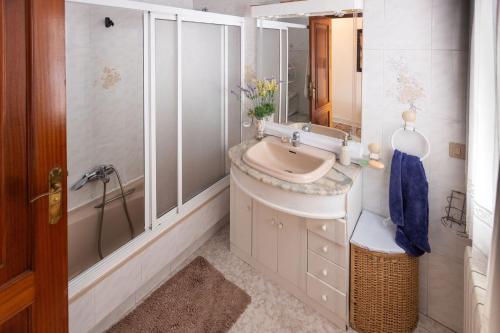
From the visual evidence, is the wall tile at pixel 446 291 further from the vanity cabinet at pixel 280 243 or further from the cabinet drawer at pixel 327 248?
the vanity cabinet at pixel 280 243

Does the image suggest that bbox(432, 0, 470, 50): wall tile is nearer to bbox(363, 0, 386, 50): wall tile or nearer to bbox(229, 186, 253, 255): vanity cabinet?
bbox(363, 0, 386, 50): wall tile

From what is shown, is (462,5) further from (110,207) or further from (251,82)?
(110,207)

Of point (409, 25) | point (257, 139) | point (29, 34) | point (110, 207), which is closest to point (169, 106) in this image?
point (257, 139)

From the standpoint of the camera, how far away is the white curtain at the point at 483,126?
1251 mm

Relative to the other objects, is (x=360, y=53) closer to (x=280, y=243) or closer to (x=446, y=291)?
(x=280, y=243)

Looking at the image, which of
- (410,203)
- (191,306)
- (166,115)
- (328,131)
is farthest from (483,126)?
(191,306)

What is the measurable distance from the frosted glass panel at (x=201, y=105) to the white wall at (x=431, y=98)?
1123mm

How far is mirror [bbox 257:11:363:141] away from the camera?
2.16m

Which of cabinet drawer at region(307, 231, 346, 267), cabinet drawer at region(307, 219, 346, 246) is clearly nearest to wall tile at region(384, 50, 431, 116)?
cabinet drawer at region(307, 219, 346, 246)

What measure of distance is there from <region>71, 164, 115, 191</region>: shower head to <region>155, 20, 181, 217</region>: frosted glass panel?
2.11 feet

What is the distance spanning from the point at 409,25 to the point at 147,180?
72.2 inches

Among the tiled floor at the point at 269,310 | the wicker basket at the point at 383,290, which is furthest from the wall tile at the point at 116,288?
the wicker basket at the point at 383,290

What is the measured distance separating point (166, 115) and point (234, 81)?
84cm

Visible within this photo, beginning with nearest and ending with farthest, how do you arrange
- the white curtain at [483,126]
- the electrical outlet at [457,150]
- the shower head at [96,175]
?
the white curtain at [483,126], the electrical outlet at [457,150], the shower head at [96,175]
